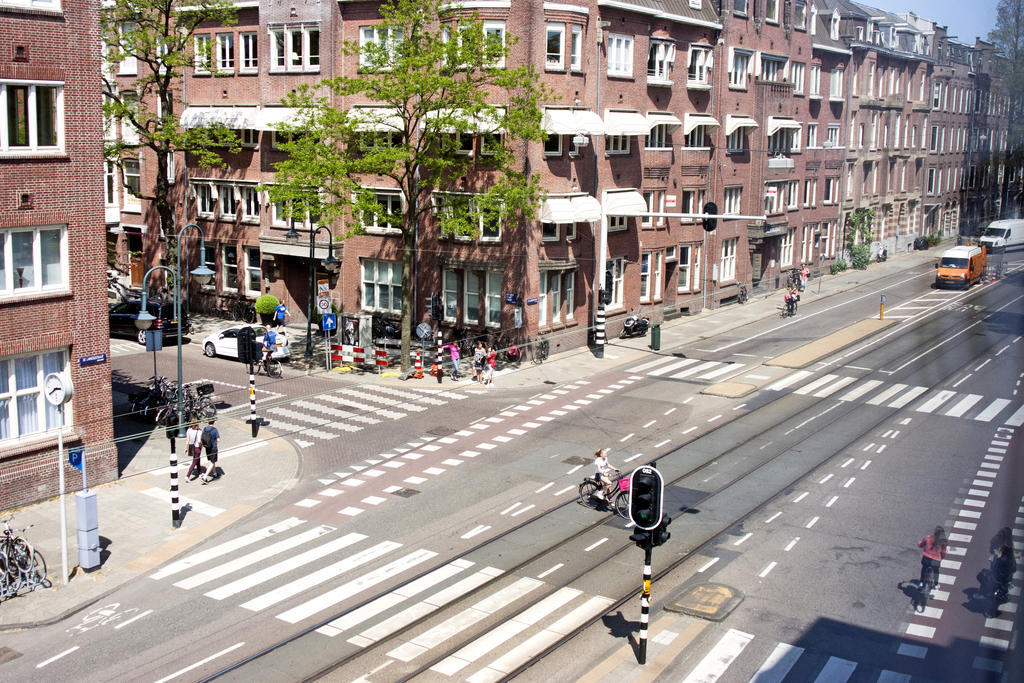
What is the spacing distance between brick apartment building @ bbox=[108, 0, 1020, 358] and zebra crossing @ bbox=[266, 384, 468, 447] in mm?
6884

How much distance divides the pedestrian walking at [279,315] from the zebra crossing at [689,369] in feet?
54.7

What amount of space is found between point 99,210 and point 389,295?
66.5 ft

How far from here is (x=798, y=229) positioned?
216 feet

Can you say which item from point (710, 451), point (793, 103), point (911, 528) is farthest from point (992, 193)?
point (793, 103)

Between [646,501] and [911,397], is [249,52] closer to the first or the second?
[911,397]

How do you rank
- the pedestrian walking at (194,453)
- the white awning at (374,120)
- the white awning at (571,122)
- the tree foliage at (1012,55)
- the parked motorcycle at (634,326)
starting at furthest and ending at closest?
the parked motorcycle at (634,326), the white awning at (571,122), the white awning at (374,120), the pedestrian walking at (194,453), the tree foliage at (1012,55)

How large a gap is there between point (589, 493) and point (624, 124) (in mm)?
23549

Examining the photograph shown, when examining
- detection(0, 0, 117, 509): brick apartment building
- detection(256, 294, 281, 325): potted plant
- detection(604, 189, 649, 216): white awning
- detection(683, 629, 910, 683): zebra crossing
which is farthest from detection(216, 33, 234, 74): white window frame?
detection(683, 629, 910, 683): zebra crossing

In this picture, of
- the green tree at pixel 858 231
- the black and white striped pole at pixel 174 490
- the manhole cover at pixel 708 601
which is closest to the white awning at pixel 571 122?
the black and white striped pole at pixel 174 490

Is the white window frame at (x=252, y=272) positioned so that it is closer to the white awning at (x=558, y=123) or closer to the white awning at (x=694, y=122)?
the white awning at (x=558, y=123)

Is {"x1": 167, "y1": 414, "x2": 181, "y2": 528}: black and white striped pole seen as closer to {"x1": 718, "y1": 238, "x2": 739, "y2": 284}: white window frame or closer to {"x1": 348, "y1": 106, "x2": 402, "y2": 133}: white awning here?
{"x1": 348, "y1": 106, "x2": 402, "y2": 133}: white awning

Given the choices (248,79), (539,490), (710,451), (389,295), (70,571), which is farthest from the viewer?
(248,79)

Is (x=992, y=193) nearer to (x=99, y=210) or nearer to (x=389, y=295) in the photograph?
(x=99, y=210)

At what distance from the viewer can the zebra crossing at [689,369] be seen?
134 feet
